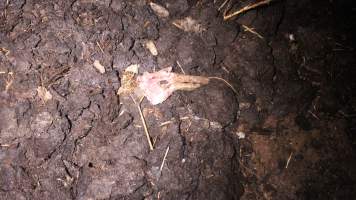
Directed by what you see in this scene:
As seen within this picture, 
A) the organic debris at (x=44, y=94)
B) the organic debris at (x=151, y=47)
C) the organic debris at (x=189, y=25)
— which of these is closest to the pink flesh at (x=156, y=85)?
the organic debris at (x=151, y=47)

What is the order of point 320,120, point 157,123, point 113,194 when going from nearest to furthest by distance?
point 113,194 → point 157,123 → point 320,120

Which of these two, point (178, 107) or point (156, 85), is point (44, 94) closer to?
point (156, 85)

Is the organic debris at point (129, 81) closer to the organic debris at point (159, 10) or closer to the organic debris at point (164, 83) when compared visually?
the organic debris at point (164, 83)

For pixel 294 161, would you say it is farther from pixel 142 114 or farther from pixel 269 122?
pixel 142 114

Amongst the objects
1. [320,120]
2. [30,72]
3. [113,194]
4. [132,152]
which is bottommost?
[113,194]

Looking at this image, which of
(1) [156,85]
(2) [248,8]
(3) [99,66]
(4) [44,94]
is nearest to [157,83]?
(1) [156,85]

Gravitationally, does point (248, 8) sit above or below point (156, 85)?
above

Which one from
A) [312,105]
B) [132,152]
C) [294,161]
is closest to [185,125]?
[132,152]
